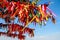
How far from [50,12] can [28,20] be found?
660 millimetres

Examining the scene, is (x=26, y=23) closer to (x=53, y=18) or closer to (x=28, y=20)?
(x=28, y=20)

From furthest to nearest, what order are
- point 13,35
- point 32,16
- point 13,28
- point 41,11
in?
point 13,35
point 13,28
point 32,16
point 41,11

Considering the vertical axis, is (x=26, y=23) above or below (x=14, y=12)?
below

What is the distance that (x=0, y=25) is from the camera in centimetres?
764

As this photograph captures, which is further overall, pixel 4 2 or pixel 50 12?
pixel 4 2

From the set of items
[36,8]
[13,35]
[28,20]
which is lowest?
[13,35]

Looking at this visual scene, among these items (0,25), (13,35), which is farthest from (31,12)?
(0,25)

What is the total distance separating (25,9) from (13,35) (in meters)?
3.10

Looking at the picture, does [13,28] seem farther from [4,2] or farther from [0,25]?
[0,25]

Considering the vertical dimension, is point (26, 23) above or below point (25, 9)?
below

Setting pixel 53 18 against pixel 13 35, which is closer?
pixel 53 18

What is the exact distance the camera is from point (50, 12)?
14.2ft

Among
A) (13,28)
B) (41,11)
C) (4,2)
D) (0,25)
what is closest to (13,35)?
(0,25)

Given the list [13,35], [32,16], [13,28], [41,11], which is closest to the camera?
[41,11]
